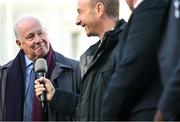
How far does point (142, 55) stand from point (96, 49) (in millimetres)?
1245

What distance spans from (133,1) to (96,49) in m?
1.00

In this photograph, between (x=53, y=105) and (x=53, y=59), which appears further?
(x=53, y=59)

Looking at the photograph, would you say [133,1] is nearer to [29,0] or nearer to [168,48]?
[168,48]

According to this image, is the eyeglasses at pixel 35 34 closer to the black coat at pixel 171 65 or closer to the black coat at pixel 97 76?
the black coat at pixel 97 76

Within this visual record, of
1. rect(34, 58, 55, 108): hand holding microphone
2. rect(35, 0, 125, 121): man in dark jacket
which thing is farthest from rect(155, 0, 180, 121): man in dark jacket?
rect(34, 58, 55, 108): hand holding microphone

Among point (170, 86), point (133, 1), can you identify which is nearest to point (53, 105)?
point (133, 1)

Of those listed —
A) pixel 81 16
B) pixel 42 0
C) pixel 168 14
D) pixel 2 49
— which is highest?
pixel 42 0

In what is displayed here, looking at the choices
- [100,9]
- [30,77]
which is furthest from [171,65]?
[30,77]

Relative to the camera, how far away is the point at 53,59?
5926mm

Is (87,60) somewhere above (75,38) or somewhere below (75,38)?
below

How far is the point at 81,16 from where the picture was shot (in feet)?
17.1

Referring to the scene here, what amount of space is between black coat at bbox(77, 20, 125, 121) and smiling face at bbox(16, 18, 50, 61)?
3.91 ft

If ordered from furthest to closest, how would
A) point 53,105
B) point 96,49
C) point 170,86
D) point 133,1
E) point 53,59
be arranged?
1. point 53,59
2. point 53,105
3. point 96,49
4. point 133,1
5. point 170,86

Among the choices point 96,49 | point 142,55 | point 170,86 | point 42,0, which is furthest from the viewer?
point 42,0
